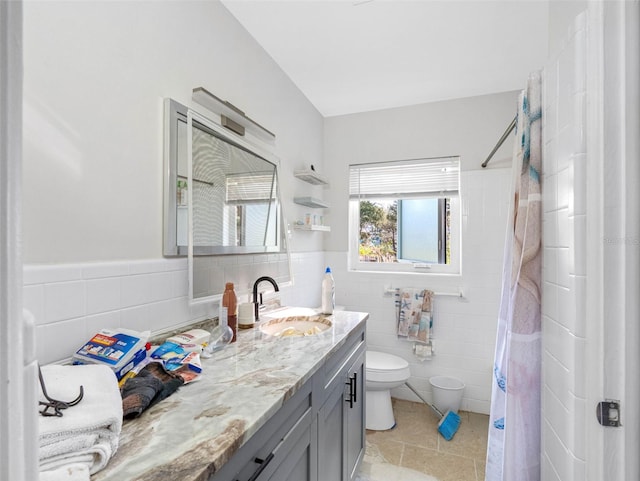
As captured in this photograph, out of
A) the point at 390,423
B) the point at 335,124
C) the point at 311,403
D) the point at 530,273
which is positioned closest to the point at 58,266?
the point at 311,403

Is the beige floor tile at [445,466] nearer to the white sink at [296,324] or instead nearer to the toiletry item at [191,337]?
the white sink at [296,324]

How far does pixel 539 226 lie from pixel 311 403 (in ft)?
3.14

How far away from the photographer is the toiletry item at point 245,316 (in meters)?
1.53

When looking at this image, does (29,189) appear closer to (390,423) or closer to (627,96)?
(627,96)

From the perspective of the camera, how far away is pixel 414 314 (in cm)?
264

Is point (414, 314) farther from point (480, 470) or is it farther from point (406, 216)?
point (480, 470)

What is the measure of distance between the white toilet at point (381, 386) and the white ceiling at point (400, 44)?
6.65 ft

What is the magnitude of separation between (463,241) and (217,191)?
1930 mm

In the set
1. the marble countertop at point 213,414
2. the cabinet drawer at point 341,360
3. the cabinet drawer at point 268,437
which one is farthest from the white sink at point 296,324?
the cabinet drawer at point 268,437

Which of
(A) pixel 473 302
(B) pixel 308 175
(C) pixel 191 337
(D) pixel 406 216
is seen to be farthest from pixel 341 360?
(D) pixel 406 216

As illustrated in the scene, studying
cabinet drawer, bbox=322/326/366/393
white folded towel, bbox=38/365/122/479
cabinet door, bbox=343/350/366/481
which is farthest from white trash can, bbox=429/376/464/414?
white folded towel, bbox=38/365/122/479

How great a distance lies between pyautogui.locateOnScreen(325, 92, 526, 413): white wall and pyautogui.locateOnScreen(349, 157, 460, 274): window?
0.10 meters

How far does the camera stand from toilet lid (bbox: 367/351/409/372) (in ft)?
7.29

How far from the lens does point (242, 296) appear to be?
173 cm
